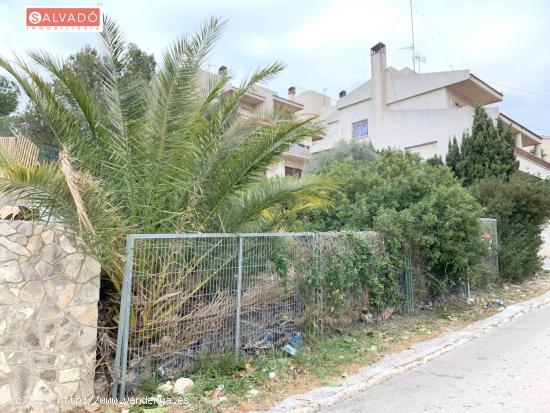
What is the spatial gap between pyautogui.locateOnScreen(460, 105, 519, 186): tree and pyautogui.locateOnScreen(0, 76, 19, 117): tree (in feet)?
67.3

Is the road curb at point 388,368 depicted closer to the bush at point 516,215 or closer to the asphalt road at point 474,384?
the asphalt road at point 474,384

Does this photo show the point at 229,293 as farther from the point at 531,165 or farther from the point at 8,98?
the point at 531,165

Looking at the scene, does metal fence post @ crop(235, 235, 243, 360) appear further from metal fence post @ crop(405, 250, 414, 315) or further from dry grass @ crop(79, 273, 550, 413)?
metal fence post @ crop(405, 250, 414, 315)

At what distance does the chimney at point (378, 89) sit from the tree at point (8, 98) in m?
A: 20.1

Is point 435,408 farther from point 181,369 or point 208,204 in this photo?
point 208,204

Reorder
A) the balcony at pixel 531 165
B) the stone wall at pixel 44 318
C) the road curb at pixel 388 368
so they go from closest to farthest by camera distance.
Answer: the stone wall at pixel 44 318 → the road curb at pixel 388 368 → the balcony at pixel 531 165

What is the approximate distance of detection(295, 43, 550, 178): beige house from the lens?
76.1ft

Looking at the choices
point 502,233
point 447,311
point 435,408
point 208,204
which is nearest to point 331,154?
point 502,233

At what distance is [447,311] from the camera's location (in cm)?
855

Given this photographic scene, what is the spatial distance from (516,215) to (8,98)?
21.3 metres

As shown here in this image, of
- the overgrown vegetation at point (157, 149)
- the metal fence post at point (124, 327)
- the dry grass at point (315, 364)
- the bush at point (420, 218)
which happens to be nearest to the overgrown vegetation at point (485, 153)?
the bush at point (420, 218)

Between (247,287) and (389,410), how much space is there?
2207mm

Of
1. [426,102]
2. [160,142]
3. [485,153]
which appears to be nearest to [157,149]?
[160,142]

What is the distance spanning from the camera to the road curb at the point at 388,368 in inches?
166
